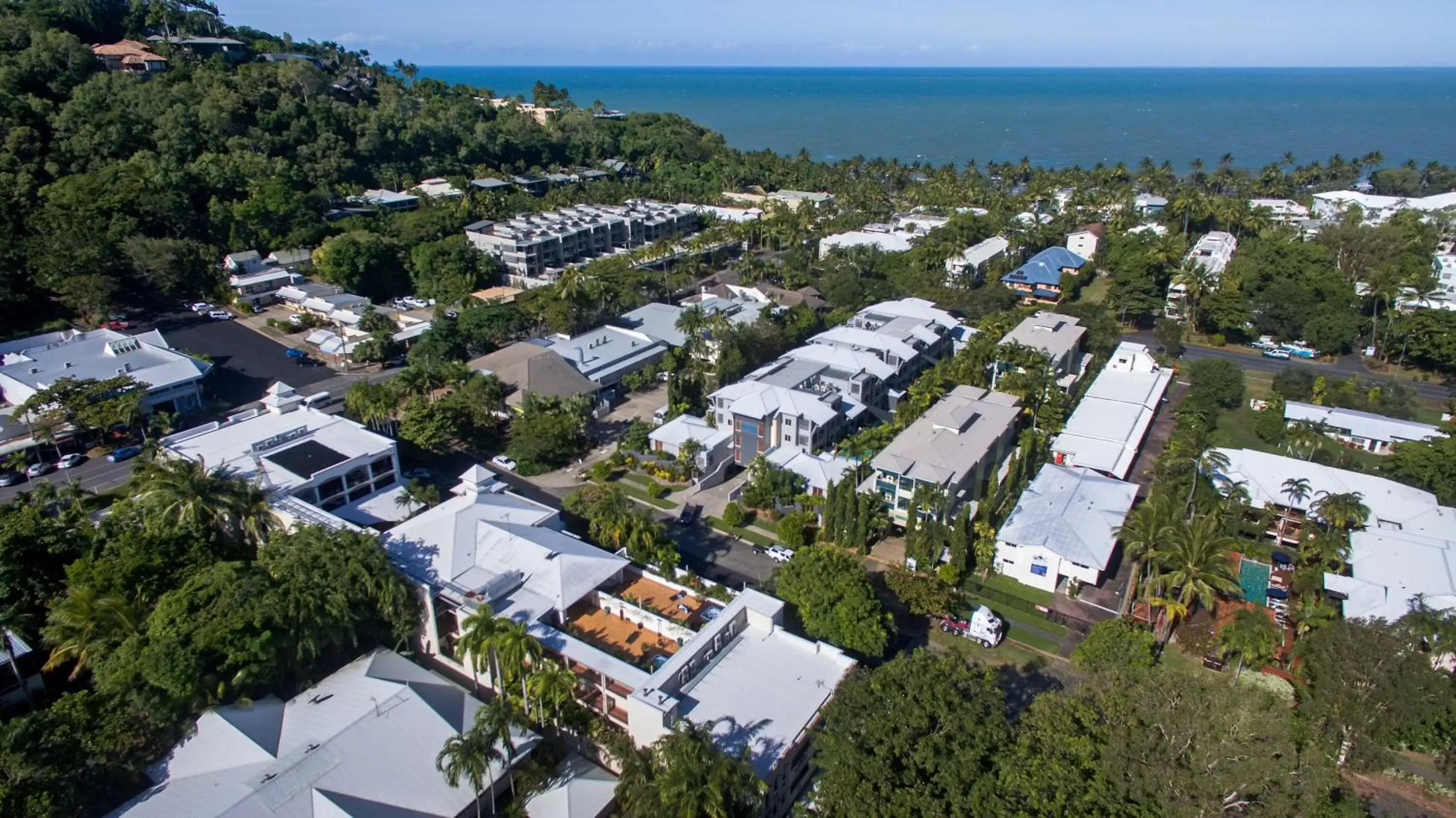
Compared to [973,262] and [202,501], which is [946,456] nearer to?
[202,501]

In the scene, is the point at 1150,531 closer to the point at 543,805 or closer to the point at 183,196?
the point at 543,805

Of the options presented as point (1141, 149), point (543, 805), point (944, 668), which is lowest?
point (543, 805)

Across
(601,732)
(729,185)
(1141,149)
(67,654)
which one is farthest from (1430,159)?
(67,654)

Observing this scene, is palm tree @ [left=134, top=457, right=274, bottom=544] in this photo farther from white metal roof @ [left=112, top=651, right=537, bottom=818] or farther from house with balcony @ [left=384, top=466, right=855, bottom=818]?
white metal roof @ [left=112, top=651, right=537, bottom=818]

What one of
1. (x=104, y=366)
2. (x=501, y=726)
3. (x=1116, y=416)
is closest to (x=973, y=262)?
(x=1116, y=416)

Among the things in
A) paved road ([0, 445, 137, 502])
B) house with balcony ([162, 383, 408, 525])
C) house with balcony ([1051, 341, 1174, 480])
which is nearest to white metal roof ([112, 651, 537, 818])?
house with balcony ([162, 383, 408, 525])
